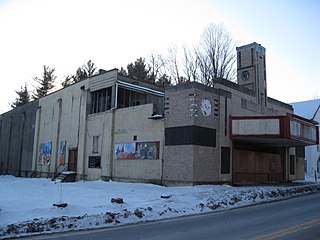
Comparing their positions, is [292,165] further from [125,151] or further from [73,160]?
[73,160]

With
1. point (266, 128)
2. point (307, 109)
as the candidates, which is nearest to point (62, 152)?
point (266, 128)

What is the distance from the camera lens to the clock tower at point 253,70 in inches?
1066

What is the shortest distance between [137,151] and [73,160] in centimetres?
871

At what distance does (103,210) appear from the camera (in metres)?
11.4

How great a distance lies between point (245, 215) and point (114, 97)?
1673cm

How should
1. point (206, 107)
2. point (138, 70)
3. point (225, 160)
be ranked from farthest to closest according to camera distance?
point (138, 70)
point (225, 160)
point (206, 107)

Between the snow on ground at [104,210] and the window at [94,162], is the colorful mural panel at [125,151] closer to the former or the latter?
the window at [94,162]

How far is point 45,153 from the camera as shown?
34.9 meters

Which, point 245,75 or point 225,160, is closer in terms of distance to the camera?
point 225,160

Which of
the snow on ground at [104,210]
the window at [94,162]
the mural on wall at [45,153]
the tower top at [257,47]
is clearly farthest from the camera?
the mural on wall at [45,153]

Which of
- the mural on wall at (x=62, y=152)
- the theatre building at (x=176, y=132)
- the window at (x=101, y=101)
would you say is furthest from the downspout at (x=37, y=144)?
the window at (x=101, y=101)

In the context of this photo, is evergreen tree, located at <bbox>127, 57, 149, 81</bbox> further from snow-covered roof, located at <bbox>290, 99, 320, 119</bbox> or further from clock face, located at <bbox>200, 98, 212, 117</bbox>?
clock face, located at <bbox>200, 98, 212, 117</bbox>

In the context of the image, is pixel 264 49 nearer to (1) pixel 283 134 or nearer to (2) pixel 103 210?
(1) pixel 283 134

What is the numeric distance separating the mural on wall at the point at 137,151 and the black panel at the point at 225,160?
13.5 ft
